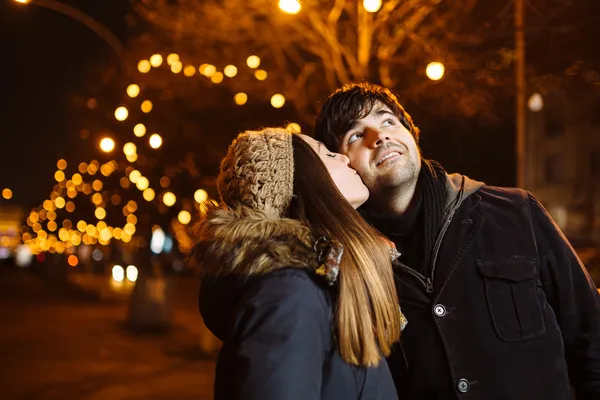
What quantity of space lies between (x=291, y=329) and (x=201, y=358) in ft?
35.0

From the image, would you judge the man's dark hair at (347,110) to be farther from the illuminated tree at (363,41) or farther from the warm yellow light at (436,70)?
the warm yellow light at (436,70)

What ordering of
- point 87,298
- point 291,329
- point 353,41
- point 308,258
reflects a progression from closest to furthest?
1. point 291,329
2. point 308,258
3. point 353,41
4. point 87,298

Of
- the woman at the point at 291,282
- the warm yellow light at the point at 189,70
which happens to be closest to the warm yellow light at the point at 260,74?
the warm yellow light at the point at 189,70

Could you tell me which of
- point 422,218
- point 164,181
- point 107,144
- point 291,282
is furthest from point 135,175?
point 291,282

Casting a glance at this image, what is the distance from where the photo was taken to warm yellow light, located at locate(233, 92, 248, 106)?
1405 cm

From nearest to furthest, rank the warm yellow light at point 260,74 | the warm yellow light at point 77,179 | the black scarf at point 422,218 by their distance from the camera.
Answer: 1. the black scarf at point 422,218
2. the warm yellow light at point 260,74
3. the warm yellow light at point 77,179

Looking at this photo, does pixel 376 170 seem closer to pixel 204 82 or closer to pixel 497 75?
pixel 497 75

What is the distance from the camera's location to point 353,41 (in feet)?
39.0

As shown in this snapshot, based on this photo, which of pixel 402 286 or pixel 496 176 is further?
pixel 496 176

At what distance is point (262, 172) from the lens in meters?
2.49

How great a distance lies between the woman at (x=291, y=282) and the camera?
6.64 feet

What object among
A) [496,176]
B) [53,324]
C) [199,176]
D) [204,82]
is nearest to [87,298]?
[53,324]

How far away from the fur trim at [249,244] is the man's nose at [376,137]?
1.01 meters

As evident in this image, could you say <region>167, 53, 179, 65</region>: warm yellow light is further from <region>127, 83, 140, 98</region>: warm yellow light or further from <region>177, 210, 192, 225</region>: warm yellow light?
<region>177, 210, 192, 225</region>: warm yellow light
